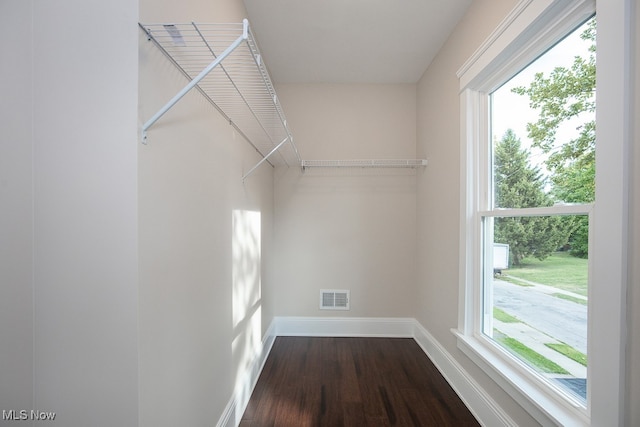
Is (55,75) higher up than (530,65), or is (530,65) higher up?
(530,65)

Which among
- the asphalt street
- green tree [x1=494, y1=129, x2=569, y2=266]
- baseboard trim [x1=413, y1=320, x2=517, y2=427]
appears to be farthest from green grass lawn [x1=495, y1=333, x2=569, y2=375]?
green tree [x1=494, y1=129, x2=569, y2=266]

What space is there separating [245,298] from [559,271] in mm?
1691

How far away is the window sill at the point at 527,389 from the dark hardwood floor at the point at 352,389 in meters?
0.41

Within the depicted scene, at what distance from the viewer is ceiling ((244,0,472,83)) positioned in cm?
180

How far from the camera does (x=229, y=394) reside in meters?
1.48

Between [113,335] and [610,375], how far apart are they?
5.08 feet

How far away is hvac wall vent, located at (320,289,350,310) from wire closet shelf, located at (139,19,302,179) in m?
1.56

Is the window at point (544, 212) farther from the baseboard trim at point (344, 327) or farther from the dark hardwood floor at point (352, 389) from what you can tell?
the baseboard trim at point (344, 327)

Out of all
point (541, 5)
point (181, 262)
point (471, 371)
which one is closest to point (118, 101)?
point (181, 262)

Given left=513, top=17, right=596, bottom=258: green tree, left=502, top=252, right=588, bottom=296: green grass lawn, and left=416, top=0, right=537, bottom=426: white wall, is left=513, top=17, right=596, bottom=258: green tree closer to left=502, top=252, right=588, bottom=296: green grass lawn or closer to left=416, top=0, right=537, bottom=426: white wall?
left=502, top=252, right=588, bottom=296: green grass lawn

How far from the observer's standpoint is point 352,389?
1.90m

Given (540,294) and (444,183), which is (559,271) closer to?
(540,294)

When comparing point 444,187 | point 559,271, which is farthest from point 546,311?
point 444,187

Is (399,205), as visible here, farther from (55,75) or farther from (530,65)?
(55,75)
